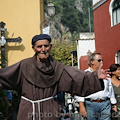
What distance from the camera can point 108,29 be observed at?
1667 cm

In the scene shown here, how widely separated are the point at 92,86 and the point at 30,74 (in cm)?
83

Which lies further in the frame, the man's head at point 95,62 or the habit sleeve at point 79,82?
the man's head at point 95,62

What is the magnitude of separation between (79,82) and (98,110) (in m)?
1.34

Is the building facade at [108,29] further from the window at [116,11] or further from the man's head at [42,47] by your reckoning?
the man's head at [42,47]

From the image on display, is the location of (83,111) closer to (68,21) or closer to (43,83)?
(43,83)

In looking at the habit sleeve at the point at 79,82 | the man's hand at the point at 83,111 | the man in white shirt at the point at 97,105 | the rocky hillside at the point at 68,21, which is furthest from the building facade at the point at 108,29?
the rocky hillside at the point at 68,21

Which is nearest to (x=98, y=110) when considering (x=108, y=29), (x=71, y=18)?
(x=108, y=29)

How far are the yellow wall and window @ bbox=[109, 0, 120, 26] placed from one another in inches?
181

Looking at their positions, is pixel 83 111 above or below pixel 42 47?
below

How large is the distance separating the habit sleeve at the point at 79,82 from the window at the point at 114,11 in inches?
480

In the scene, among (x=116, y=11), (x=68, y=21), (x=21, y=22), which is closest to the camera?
(x=21, y=22)

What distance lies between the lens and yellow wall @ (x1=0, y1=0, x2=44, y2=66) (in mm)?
13234

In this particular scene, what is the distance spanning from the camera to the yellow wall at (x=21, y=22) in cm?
1323

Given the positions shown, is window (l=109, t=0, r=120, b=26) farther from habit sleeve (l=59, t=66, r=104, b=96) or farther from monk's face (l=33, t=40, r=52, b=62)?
monk's face (l=33, t=40, r=52, b=62)
